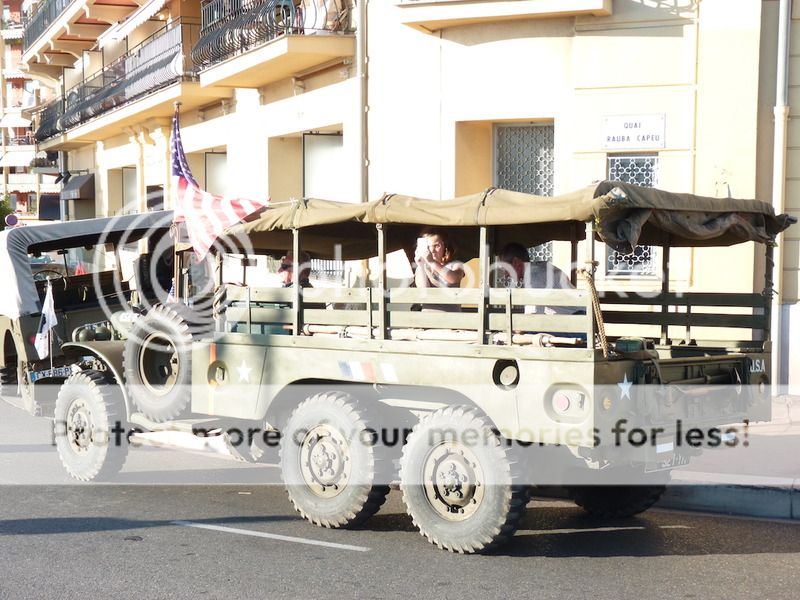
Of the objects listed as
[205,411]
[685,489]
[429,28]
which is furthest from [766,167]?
[205,411]

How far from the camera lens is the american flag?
27.0ft

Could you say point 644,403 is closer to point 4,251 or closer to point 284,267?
point 284,267

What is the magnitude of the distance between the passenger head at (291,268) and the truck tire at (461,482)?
63.1 inches

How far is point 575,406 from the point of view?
21.1 feet

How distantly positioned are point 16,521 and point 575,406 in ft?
12.9

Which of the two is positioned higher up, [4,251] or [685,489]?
[4,251]

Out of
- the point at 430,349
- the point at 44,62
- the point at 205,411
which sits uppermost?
the point at 44,62

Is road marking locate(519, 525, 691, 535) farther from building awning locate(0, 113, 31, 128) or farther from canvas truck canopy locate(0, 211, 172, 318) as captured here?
building awning locate(0, 113, 31, 128)

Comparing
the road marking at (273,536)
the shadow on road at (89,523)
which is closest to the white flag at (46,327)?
the shadow on road at (89,523)

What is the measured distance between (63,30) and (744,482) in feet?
92.5

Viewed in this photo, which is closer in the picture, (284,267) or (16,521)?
(16,521)

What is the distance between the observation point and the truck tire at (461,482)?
671 centimetres

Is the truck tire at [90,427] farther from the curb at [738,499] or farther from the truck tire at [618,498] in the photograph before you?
the curb at [738,499]

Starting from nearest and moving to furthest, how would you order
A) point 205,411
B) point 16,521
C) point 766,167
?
point 16,521 < point 205,411 < point 766,167
